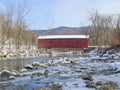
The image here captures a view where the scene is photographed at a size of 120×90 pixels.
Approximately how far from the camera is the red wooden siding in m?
66.7

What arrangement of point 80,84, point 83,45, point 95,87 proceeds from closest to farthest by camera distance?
point 95,87 → point 80,84 → point 83,45

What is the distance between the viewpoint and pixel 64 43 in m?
67.6

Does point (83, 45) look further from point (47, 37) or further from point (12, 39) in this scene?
point (12, 39)

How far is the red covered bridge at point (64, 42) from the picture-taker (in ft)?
219

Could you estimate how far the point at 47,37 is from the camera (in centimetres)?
6919

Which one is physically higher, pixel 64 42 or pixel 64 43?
pixel 64 42

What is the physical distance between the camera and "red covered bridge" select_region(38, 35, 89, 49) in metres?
66.8

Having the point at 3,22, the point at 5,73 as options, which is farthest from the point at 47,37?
the point at 5,73

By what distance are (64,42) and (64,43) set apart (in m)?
0.27

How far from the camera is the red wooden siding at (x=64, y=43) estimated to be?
66688 mm

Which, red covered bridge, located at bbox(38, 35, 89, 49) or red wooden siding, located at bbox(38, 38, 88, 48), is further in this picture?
red covered bridge, located at bbox(38, 35, 89, 49)

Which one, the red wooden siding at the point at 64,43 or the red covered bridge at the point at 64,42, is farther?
the red covered bridge at the point at 64,42

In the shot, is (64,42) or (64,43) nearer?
(64,43)

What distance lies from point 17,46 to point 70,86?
42745 millimetres
